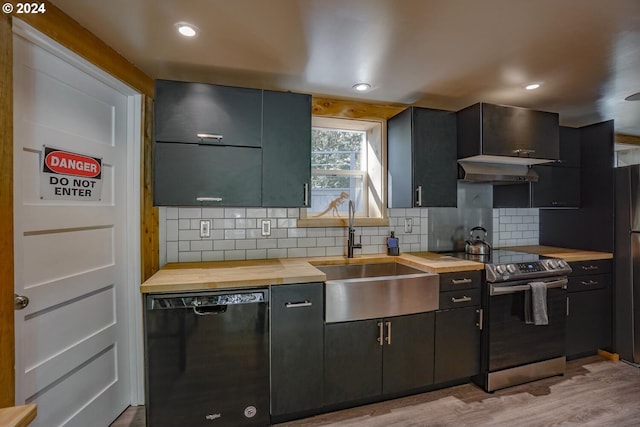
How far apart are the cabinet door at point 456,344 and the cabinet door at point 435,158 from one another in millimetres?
915

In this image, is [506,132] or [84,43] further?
[506,132]

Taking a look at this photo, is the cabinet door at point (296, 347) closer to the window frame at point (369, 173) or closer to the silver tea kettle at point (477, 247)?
the window frame at point (369, 173)

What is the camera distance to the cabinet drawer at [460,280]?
7.30ft

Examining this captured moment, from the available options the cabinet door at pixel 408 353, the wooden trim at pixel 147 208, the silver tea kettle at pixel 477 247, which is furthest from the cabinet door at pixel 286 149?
the silver tea kettle at pixel 477 247

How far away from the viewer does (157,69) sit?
2020 millimetres

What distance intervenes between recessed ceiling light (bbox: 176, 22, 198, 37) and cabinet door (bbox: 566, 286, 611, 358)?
3.57m

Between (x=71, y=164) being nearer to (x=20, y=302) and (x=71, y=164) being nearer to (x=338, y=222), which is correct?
(x=20, y=302)

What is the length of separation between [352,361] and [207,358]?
95 centimetres

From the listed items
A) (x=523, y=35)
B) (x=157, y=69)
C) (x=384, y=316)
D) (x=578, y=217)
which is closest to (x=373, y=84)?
(x=523, y=35)

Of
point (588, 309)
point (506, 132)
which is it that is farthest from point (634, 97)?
point (588, 309)

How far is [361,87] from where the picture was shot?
2338 mm

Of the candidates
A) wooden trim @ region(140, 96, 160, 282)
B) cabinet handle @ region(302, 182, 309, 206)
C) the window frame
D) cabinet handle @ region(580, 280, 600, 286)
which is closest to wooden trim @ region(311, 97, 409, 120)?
the window frame

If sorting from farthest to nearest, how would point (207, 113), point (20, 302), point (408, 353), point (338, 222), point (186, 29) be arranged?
point (338, 222), point (408, 353), point (207, 113), point (186, 29), point (20, 302)

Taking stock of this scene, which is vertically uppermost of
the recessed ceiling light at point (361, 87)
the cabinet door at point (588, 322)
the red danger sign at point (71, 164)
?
the recessed ceiling light at point (361, 87)
